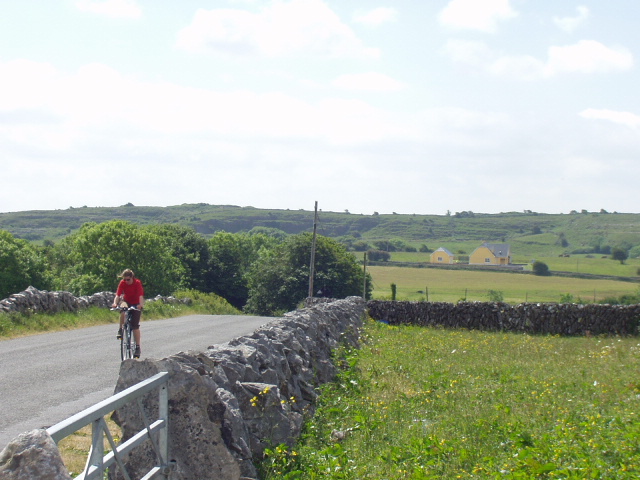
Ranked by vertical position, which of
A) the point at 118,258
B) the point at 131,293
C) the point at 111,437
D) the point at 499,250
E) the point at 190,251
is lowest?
the point at 499,250

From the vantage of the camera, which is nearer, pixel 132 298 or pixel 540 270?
pixel 132 298

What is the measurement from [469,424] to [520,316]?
27595 millimetres

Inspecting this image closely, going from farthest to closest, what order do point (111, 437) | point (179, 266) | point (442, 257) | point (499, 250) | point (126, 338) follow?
point (442, 257)
point (499, 250)
point (179, 266)
point (126, 338)
point (111, 437)

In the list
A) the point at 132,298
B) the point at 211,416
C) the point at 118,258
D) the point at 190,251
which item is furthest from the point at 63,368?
the point at 190,251

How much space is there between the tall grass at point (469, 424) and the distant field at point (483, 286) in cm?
6553

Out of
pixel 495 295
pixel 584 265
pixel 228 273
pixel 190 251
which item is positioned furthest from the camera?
pixel 584 265

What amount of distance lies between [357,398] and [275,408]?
13.5ft

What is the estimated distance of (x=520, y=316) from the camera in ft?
120

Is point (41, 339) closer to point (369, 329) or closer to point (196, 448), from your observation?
point (369, 329)

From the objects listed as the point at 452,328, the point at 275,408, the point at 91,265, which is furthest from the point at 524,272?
the point at 275,408

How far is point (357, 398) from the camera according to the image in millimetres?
12117

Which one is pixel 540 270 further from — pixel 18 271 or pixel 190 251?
pixel 18 271

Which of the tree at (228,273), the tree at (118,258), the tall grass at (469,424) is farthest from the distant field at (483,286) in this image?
the tall grass at (469,424)

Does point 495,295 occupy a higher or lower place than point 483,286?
higher
